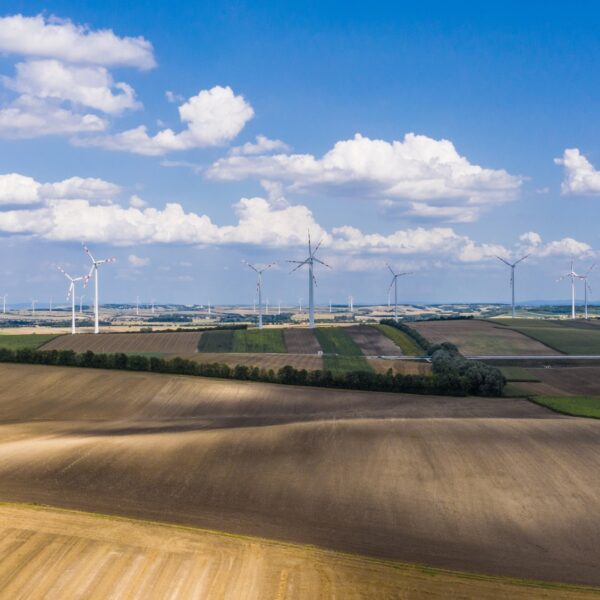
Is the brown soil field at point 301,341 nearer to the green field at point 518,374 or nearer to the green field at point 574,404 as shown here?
the green field at point 518,374

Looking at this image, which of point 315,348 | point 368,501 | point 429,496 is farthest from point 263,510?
point 315,348

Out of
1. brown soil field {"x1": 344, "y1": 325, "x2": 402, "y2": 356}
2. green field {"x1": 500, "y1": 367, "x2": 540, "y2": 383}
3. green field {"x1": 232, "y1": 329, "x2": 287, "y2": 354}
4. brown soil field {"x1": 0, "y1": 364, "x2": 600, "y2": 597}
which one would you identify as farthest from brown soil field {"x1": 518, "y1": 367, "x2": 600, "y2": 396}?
green field {"x1": 232, "y1": 329, "x2": 287, "y2": 354}

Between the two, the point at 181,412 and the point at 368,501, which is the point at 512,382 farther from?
the point at 368,501

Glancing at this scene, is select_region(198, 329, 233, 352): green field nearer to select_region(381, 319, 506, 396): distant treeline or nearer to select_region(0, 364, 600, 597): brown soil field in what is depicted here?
select_region(381, 319, 506, 396): distant treeline

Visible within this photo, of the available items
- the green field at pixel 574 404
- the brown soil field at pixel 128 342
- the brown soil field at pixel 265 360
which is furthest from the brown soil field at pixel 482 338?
the brown soil field at pixel 128 342

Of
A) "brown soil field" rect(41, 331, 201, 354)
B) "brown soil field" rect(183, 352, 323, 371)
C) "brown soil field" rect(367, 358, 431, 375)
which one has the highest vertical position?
"brown soil field" rect(41, 331, 201, 354)

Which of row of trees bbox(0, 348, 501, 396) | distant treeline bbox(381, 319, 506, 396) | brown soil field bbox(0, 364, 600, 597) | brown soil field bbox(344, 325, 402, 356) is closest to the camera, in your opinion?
brown soil field bbox(0, 364, 600, 597)

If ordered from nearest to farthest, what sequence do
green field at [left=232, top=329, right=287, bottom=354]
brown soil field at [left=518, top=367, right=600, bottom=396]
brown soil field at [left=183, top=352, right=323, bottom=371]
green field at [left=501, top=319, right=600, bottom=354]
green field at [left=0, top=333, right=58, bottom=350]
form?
brown soil field at [left=518, top=367, right=600, bottom=396] → brown soil field at [left=183, top=352, right=323, bottom=371] → green field at [left=0, top=333, right=58, bottom=350] → green field at [left=232, top=329, right=287, bottom=354] → green field at [left=501, top=319, right=600, bottom=354]
